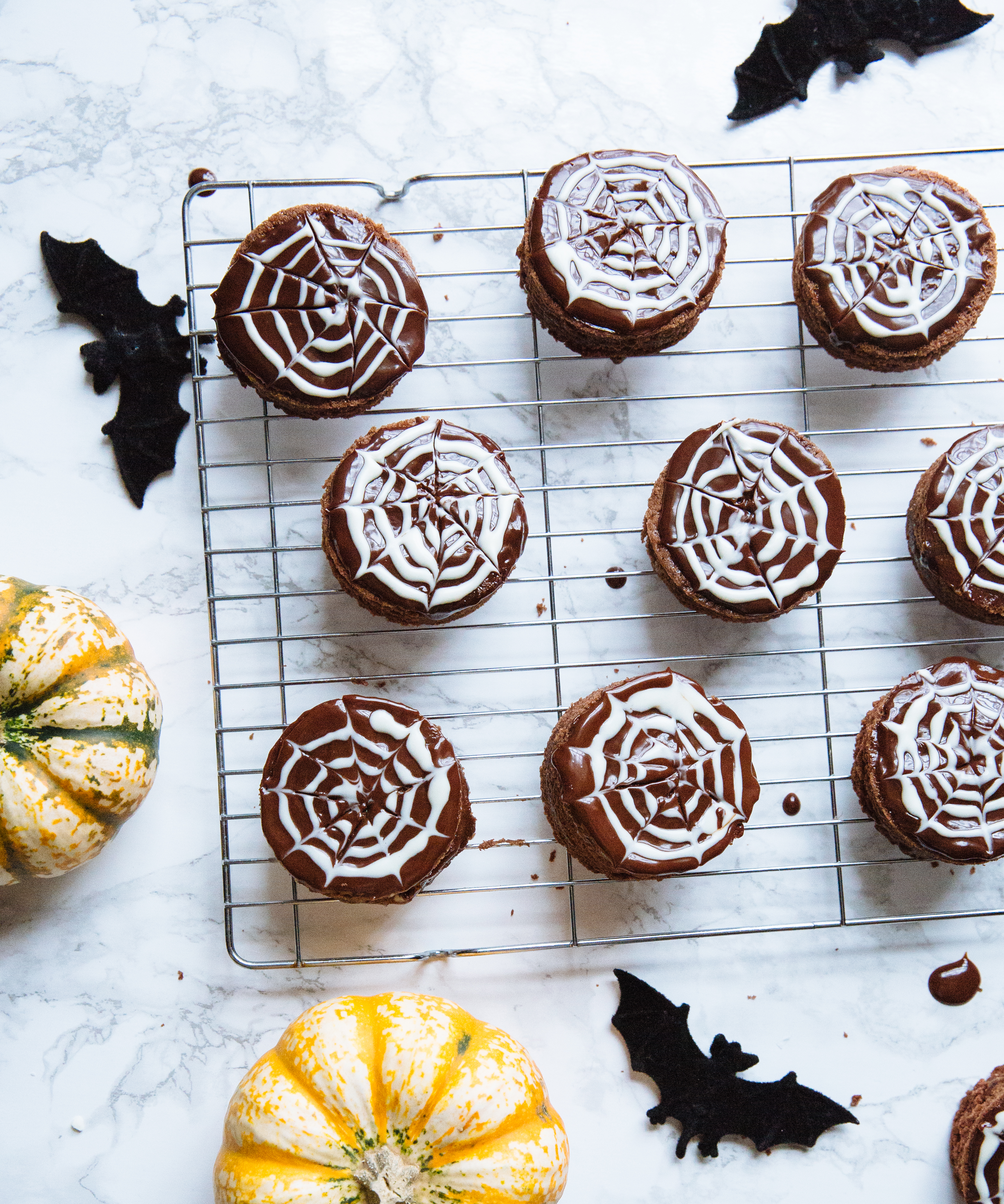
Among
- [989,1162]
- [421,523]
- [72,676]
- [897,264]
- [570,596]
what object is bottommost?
[989,1162]

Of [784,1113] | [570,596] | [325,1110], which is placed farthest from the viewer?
[570,596]

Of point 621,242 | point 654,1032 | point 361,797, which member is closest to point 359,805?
point 361,797

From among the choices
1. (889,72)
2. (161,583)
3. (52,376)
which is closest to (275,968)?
(161,583)

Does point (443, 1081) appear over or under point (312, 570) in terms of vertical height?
under

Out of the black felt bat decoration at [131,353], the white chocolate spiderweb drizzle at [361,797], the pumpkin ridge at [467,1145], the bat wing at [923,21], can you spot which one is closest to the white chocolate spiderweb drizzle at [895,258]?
the bat wing at [923,21]

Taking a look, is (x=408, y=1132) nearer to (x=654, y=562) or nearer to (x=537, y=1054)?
(x=537, y=1054)

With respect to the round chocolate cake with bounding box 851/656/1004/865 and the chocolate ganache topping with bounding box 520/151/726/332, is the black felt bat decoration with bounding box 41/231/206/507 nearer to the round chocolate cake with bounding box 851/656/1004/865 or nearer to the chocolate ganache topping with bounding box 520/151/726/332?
the chocolate ganache topping with bounding box 520/151/726/332

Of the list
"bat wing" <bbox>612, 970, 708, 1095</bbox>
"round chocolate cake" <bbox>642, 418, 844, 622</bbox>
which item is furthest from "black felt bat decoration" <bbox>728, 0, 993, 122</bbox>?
"bat wing" <bbox>612, 970, 708, 1095</bbox>

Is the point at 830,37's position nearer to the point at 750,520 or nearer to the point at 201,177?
the point at 750,520
